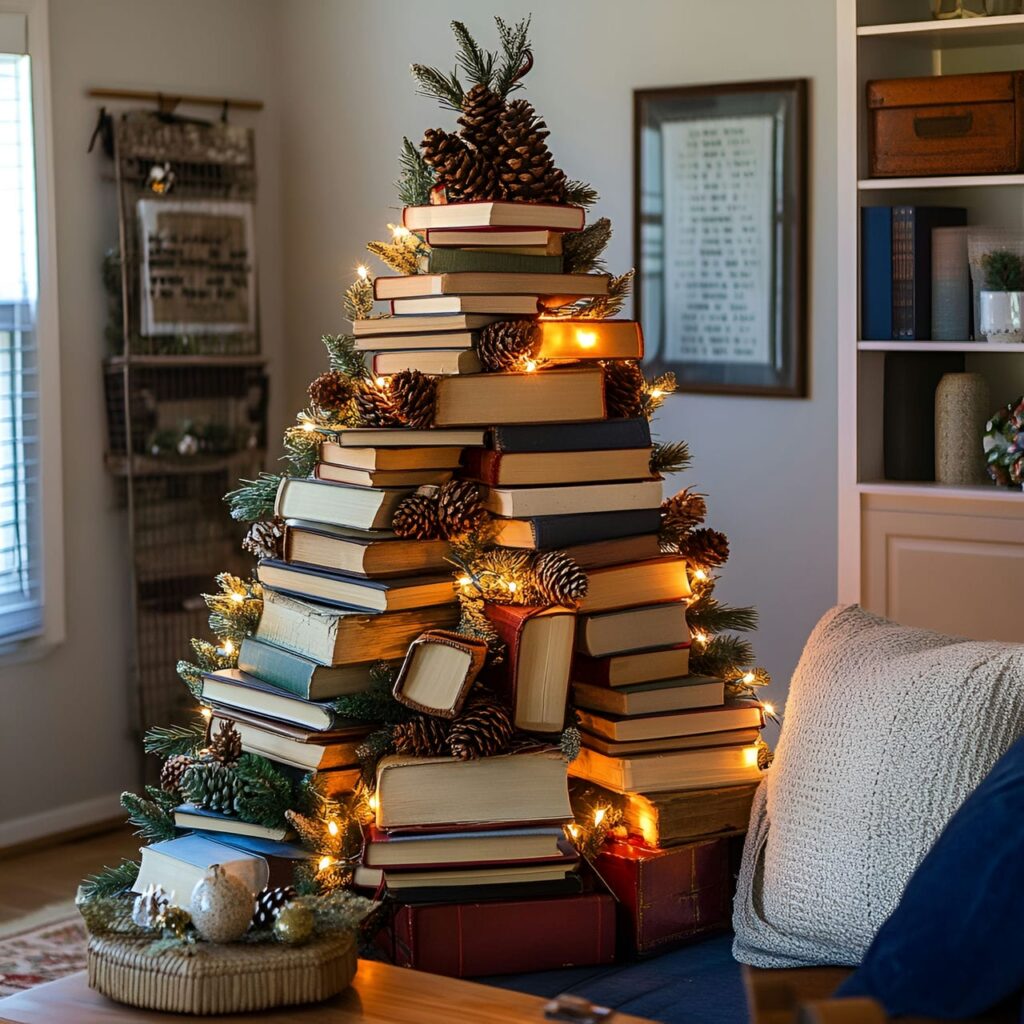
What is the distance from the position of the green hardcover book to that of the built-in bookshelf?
4.21ft

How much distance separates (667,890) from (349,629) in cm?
49

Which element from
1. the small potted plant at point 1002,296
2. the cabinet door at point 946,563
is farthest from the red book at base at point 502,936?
the small potted plant at point 1002,296

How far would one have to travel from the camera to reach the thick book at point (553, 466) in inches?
79.0

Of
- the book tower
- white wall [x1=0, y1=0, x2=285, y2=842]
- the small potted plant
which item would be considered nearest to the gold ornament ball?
the book tower

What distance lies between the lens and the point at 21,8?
12.4 feet

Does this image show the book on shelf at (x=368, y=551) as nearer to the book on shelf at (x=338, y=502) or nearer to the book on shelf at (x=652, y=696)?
the book on shelf at (x=338, y=502)

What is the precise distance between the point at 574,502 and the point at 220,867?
2.13 ft

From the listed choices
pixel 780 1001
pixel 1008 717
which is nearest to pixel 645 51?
pixel 1008 717

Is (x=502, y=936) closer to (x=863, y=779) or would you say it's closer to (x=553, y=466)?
(x=863, y=779)

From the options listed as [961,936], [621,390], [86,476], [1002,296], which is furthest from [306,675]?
[86,476]

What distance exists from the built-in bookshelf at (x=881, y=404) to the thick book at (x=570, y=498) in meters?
1.21

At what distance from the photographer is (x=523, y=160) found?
2059mm

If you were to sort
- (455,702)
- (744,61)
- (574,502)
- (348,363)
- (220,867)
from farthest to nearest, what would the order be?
1. (744,61)
2. (348,363)
3. (574,502)
4. (455,702)
5. (220,867)

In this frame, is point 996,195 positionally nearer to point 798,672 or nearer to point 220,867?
point 798,672
